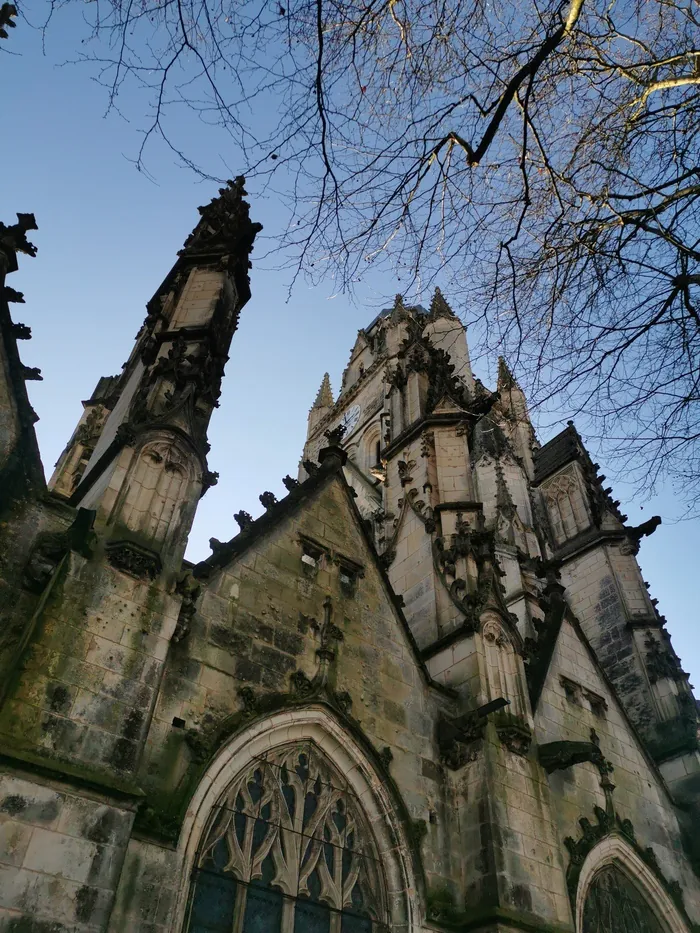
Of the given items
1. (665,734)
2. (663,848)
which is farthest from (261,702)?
(665,734)

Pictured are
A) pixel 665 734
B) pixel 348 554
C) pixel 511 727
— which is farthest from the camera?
pixel 665 734

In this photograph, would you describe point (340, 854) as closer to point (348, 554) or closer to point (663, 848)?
point (348, 554)

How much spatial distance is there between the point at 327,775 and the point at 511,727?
7.87 feet

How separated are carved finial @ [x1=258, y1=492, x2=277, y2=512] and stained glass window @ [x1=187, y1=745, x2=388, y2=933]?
301cm

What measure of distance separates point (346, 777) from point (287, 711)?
1.00 metres

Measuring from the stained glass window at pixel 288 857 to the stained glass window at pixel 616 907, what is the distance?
3.42 meters

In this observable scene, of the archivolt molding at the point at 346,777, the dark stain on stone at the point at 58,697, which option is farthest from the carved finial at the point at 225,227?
the dark stain on stone at the point at 58,697

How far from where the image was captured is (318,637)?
8508 millimetres

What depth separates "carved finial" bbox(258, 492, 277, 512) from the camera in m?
9.36

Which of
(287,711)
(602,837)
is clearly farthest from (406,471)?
(602,837)

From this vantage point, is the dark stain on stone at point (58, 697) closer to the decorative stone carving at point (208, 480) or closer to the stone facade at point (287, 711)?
the stone facade at point (287, 711)

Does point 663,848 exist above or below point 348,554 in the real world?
below

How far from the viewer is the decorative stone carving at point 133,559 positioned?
259 inches

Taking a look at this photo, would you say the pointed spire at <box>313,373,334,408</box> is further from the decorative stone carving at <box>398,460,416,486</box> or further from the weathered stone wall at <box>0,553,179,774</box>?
the weathered stone wall at <box>0,553,179,774</box>
